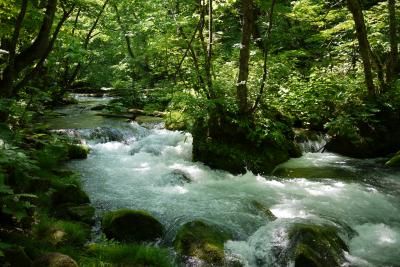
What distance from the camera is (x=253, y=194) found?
29.5ft

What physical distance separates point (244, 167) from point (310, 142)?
3.14 meters

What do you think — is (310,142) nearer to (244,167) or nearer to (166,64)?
(244,167)

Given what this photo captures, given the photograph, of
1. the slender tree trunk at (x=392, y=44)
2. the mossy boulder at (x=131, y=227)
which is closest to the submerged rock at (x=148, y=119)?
the slender tree trunk at (x=392, y=44)

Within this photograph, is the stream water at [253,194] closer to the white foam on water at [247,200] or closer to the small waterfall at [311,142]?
the white foam on water at [247,200]

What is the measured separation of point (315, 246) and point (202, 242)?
5.71ft

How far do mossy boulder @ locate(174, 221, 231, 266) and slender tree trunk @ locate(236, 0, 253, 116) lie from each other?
4.96m

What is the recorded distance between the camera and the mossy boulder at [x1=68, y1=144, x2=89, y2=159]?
11.7m

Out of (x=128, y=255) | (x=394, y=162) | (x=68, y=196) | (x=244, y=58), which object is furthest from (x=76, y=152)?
(x=394, y=162)

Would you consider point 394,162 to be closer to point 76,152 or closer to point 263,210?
point 263,210

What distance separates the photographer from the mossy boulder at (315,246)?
18.9 feet

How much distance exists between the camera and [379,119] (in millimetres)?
12211

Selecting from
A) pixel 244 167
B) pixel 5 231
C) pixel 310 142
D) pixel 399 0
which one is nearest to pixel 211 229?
pixel 5 231

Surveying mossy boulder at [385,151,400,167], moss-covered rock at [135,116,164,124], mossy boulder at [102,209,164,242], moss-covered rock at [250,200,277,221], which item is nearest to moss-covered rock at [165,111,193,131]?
moss-covered rock at [135,116,164,124]

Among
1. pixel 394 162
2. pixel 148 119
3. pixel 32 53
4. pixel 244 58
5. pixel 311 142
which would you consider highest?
pixel 244 58
